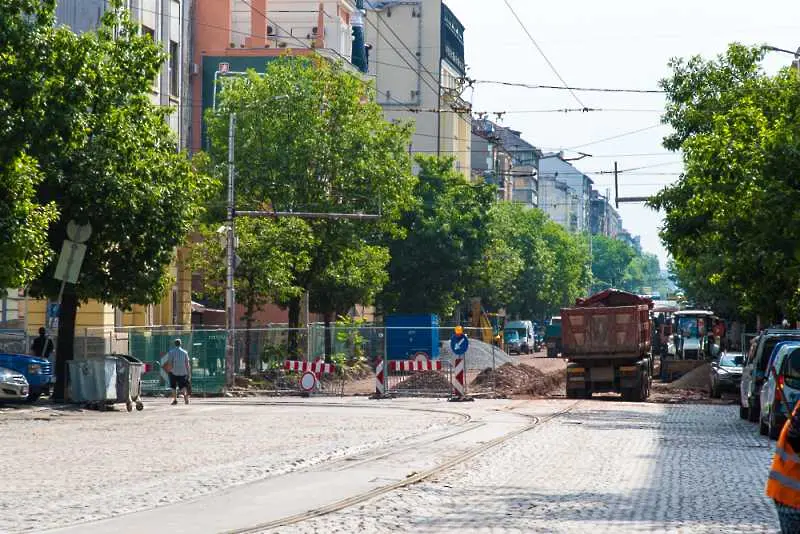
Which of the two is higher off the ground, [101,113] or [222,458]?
[101,113]

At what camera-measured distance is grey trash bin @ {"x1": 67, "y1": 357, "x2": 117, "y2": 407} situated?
32.8m

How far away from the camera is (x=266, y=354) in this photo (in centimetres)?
4578

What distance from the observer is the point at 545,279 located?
396 feet

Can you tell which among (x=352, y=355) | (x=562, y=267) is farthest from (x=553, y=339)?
(x=352, y=355)

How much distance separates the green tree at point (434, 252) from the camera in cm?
7806

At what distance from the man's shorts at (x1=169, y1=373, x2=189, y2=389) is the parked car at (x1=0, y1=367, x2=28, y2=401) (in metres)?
5.18

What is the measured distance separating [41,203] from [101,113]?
2.42 meters

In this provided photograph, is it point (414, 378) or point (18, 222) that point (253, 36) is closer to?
point (414, 378)

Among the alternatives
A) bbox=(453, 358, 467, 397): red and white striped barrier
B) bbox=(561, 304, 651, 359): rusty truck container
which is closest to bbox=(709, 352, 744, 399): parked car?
bbox=(561, 304, 651, 359): rusty truck container

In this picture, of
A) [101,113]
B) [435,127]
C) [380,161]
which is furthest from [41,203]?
[435,127]

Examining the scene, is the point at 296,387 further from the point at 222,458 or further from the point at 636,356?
the point at 222,458

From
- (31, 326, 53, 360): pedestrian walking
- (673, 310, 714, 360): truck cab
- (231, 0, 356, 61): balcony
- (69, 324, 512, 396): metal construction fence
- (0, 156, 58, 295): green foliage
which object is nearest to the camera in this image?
(0, 156, 58, 295): green foliage

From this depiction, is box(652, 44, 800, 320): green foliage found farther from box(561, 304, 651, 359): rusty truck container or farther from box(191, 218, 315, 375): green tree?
box(191, 218, 315, 375): green tree

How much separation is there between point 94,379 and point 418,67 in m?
81.8
